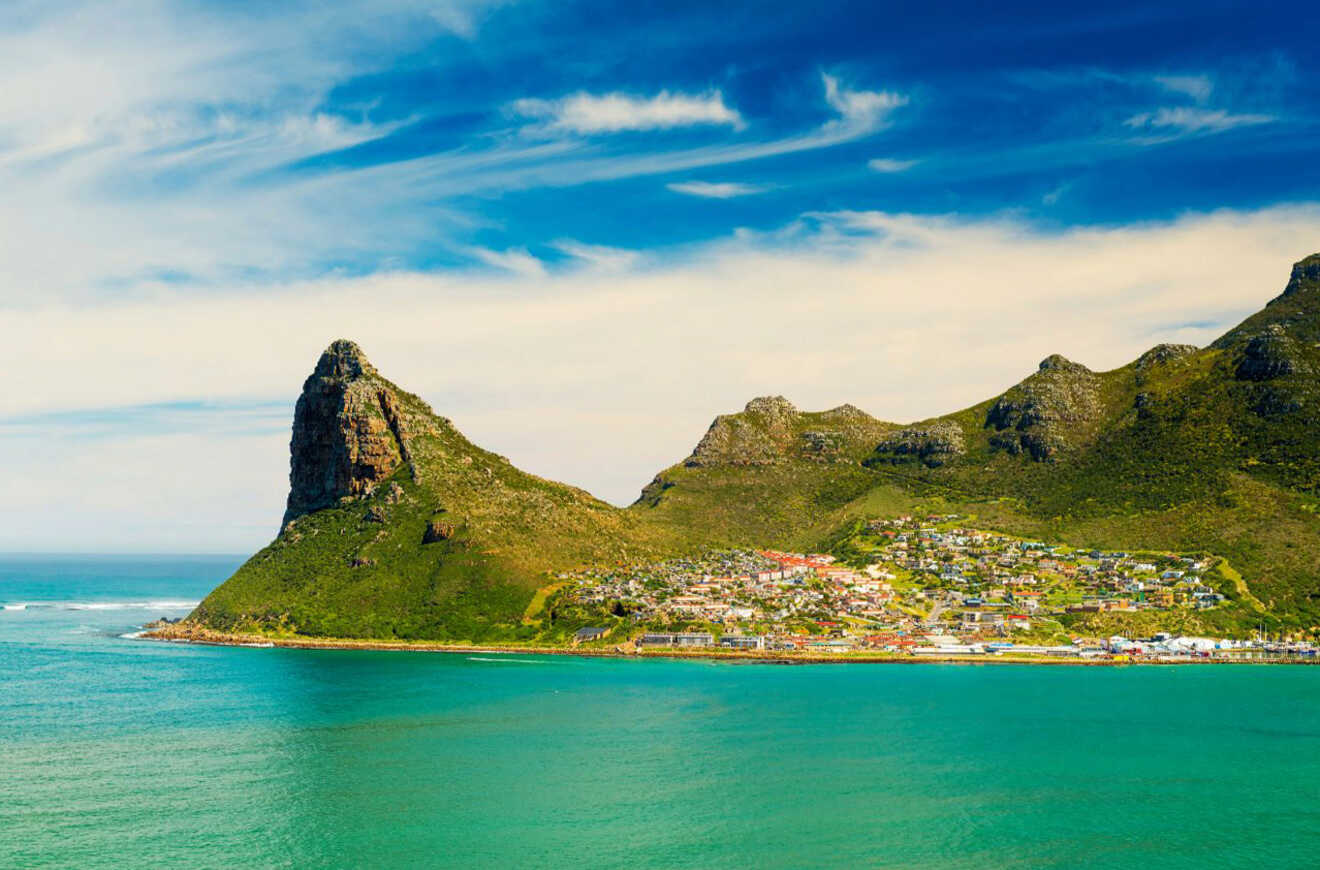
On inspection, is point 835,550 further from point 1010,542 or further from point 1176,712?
point 1176,712

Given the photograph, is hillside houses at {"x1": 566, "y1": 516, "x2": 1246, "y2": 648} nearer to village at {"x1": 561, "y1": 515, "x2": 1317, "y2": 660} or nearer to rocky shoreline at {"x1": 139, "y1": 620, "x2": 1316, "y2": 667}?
village at {"x1": 561, "y1": 515, "x2": 1317, "y2": 660}

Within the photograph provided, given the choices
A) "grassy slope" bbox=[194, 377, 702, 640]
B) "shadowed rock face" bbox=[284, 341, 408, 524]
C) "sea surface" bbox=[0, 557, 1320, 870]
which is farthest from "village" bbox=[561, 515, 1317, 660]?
"shadowed rock face" bbox=[284, 341, 408, 524]

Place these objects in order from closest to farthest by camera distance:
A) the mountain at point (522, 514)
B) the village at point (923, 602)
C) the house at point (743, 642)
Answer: the village at point (923, 602)
the house at point (743, 642)
the mountain at point (522, 514)

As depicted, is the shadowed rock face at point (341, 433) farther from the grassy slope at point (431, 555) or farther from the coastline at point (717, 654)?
the coastline at point (717, 654)

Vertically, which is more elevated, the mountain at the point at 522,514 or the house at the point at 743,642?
the mountain at the point at 522,514

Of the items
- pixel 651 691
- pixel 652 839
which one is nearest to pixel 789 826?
Result: pixel 652 839

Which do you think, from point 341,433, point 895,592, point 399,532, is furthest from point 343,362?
point 895,592

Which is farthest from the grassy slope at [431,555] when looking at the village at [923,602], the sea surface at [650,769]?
the sea surface at [650,769]

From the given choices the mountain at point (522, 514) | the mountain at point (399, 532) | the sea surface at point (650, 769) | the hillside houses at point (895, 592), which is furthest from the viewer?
the mountain at point (399, 532)
